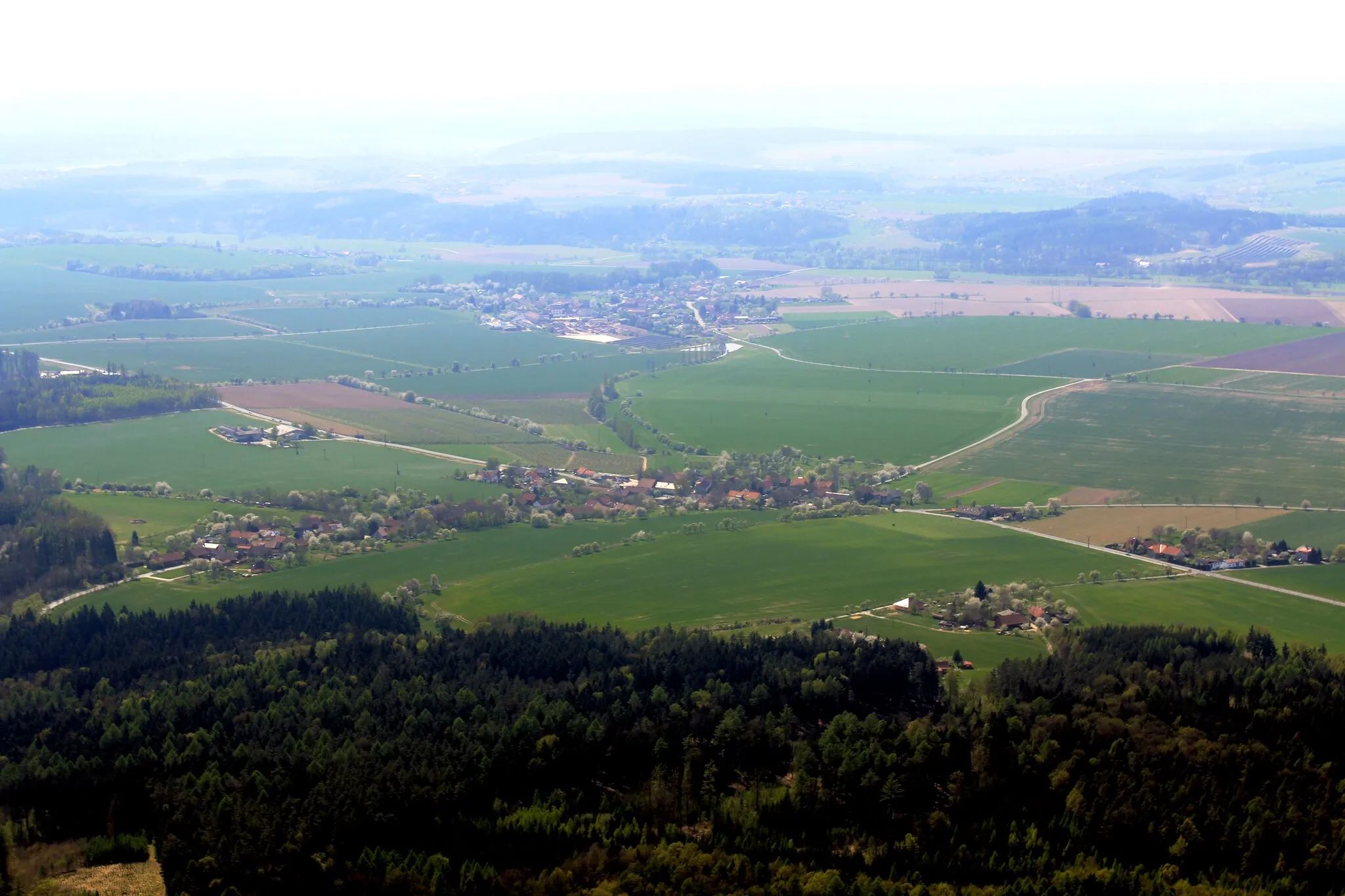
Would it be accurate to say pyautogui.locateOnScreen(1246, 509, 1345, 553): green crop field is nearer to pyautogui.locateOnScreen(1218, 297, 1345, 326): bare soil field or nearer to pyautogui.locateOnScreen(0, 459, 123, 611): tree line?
pyautogui.locateOnScreen(0, 459, 123, 611): tree line

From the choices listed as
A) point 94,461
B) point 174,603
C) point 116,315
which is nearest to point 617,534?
point 174,603

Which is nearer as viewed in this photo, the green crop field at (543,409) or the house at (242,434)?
the house at (242,434)

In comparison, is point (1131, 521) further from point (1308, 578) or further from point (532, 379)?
point (532, 379)

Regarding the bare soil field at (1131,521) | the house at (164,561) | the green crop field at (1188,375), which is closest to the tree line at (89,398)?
the house at (164,561)

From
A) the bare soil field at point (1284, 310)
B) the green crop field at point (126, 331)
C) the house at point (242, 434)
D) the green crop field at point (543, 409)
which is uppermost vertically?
the bare soil field at point (1284, 310)

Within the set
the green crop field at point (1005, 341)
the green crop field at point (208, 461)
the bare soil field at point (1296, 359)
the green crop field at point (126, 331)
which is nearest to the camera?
the green crop field at point (208, 461)

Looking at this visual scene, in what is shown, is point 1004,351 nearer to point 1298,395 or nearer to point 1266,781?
point 1298,395

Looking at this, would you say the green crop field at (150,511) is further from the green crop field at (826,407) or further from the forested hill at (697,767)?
the green crop field at (826,407)
